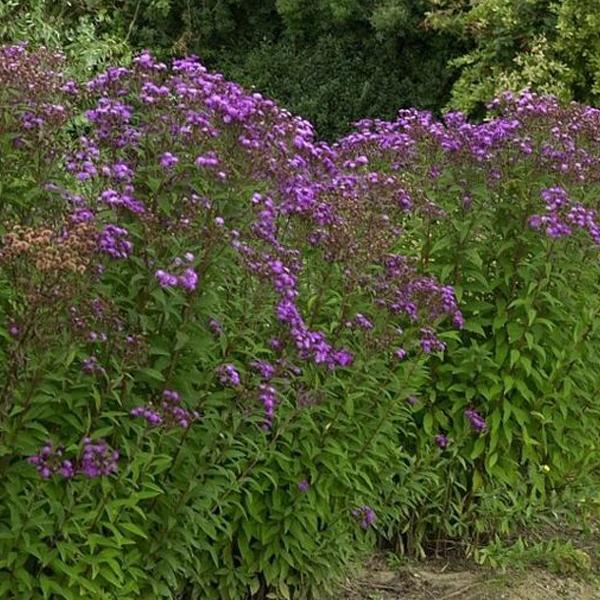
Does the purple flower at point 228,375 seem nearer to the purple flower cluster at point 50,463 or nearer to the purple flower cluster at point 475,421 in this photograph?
the purple flower cluster at point 50,463

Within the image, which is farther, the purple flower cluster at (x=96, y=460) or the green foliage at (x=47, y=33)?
the green foliage at (x=47, y=33)

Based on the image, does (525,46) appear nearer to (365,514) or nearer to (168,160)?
(365,514)

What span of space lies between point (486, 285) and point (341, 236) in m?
1.17

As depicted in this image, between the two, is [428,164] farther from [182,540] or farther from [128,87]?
[182,540]

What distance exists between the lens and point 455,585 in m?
5.26

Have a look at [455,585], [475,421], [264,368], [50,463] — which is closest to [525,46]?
[475,421]

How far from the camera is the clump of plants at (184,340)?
355 centimetres

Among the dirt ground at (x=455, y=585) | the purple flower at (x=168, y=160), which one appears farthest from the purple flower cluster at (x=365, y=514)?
the purple flower at (x=168, y=160)

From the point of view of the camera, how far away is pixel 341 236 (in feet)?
13.7

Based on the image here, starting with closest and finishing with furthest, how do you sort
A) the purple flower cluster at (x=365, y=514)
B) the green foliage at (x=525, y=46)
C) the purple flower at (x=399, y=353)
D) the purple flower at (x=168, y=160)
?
the purple flower at (x=168, y=160) → the purple flower at (x=399, y=353) → the purple flower cluster at (x=365, y=514) → the green foliage at (x=525, y=46)

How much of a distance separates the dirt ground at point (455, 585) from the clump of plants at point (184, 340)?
564 millimetres

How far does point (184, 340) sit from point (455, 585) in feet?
7.02

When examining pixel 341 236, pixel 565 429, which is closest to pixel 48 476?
pixel 341 236

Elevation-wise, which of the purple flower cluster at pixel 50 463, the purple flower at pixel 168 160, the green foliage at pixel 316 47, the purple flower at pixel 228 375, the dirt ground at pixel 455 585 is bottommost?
the green foliage at pixel 316 47
